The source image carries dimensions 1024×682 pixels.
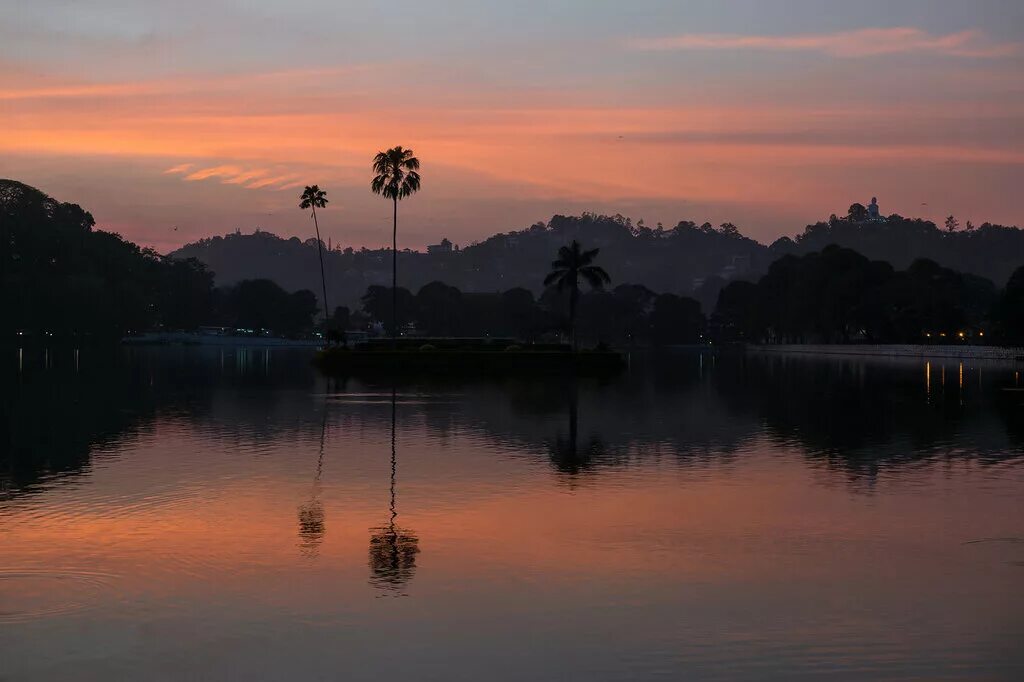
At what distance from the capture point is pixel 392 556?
16.8 metres

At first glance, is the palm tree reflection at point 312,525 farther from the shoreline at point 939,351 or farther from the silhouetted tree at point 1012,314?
the silhouetted tree at point 1012,314

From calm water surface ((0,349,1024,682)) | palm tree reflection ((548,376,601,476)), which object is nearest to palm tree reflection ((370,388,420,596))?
calm water surface ((0,349,1024,682))

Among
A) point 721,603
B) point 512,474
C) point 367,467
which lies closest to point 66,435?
point 367,467

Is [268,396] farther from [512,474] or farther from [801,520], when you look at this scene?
[801,520]

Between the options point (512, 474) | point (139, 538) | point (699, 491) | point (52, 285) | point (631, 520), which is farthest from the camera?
point (52, 285)

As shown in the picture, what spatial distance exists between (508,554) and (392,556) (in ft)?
5.47

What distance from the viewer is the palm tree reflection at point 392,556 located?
49.7 ft

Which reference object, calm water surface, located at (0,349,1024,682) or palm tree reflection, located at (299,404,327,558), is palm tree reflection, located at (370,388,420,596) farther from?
palm tree reflection, located at (299,404,327,558)

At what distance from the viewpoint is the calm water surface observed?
39.3ft

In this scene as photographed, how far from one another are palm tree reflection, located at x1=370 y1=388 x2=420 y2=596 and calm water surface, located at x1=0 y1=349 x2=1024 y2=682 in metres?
0.07

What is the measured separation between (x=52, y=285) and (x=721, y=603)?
198 metres

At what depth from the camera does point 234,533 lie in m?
18.5

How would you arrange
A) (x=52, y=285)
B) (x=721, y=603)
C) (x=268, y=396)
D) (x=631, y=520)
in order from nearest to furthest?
(x=721, y=603)
(x=631, y=520)
(x=268, y=396)
(x=52, y=285)

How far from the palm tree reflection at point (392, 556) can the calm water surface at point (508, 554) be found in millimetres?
72
